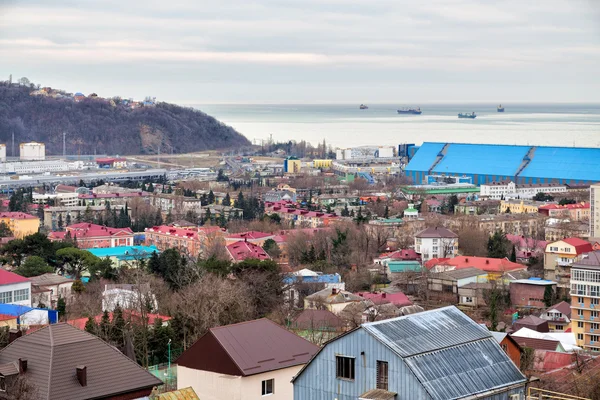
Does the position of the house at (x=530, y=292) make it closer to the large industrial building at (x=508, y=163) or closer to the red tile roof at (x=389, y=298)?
the red tile roof at (x=389, y=298)

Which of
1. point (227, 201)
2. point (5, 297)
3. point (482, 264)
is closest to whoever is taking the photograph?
point (5, 297)

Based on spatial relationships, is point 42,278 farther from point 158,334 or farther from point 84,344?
point 84,344

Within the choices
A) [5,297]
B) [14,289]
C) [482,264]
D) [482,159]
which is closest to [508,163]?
[482,159]

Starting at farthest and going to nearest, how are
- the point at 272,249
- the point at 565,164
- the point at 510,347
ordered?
the point at 565,164 < the point at 272,249 < the point at 510,347

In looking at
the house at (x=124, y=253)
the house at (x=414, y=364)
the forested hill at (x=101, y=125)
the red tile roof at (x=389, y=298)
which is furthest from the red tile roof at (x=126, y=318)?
the forested hill at (x=101, y=125)

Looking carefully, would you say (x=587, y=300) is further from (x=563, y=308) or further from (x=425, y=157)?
(x=425, y=157)

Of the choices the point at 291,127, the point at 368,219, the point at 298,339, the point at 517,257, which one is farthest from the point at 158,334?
the point at 291,127
